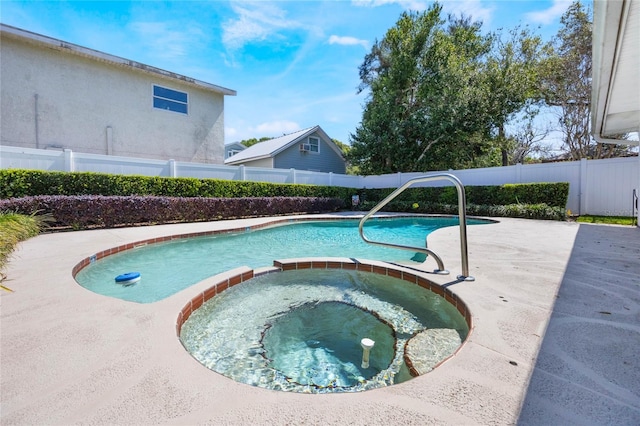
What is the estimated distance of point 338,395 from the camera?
1400 mm

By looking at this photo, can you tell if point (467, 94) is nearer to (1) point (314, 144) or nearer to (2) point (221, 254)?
(1) point (314, 144)

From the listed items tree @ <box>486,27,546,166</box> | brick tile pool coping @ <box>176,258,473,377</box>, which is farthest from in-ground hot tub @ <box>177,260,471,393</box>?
tree @ <box>486,27,546,166</box>

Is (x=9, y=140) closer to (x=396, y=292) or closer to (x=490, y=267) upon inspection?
(x=396, y=292)

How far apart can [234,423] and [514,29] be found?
23.0 m

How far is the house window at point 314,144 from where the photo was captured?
19.2 meters

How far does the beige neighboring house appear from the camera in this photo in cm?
919

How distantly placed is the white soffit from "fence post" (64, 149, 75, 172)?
11.0m

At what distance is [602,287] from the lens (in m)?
2.90

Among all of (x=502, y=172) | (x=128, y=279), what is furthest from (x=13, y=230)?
(x=502, y=172)

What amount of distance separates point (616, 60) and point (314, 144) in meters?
16.5

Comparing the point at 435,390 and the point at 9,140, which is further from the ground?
the point at 9,140

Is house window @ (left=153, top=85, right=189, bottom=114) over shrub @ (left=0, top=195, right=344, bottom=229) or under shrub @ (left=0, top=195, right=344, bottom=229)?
over

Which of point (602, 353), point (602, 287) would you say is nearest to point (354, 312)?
point (602, 353)

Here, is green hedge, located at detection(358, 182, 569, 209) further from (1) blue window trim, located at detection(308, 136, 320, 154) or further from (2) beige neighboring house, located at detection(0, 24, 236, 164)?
(2) beige neighboring house, located at detection(0, 24, 236, 164)
